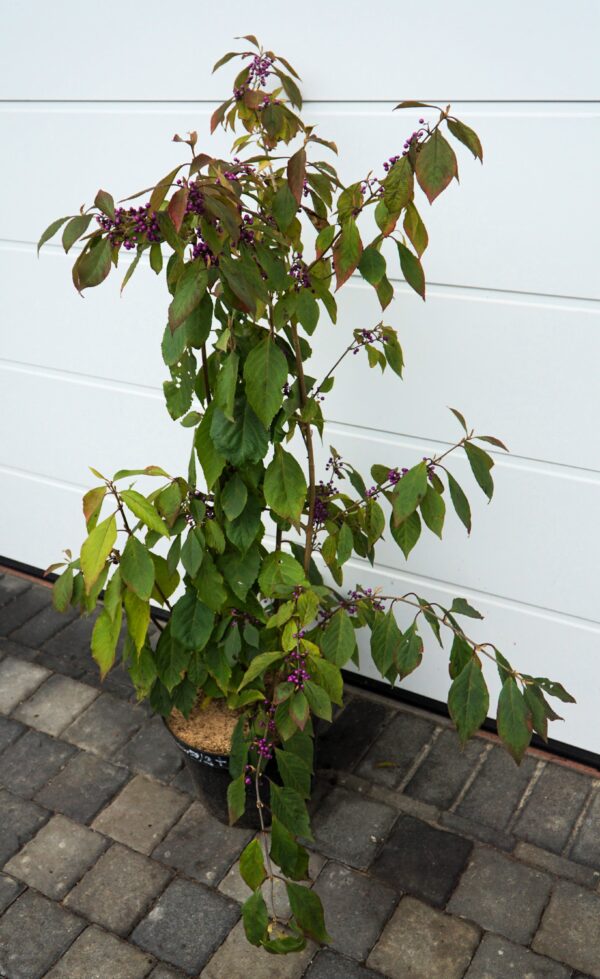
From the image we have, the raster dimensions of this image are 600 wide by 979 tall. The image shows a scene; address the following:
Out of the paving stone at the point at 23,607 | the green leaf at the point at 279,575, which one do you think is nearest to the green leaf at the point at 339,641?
the green leaf at the point at 279,575

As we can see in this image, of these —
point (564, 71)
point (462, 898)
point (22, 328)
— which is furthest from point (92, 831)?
point (564, 71)

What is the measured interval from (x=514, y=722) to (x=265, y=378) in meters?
0.70

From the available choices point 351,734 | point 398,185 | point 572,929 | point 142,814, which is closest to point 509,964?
point 572,929

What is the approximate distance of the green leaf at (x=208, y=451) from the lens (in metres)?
1.79

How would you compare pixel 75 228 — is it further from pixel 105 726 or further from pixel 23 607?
pixel 23 607

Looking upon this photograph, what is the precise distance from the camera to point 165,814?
2.35 metres

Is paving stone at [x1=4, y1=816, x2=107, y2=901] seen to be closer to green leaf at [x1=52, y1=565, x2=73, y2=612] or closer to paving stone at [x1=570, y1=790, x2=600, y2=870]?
green leaf at [x1=52, y1=565, x2=73, y2=612]

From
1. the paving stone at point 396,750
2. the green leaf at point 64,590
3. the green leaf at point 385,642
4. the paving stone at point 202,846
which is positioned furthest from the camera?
the paving stone at point 396,750

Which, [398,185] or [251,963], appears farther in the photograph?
[251,963]

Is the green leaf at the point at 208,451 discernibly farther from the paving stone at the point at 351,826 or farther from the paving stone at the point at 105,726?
the paving stone at the point at 105,726

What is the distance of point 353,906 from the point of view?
6.83 ft

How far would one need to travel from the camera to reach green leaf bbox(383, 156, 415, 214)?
1.45m

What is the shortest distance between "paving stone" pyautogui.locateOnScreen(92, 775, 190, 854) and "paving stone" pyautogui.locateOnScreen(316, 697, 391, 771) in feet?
1.24

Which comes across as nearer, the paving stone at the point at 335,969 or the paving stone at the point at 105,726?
the paving stone at the point at 335,969
